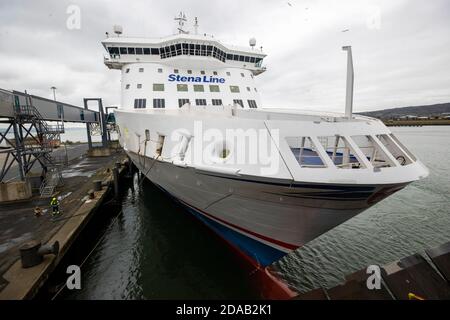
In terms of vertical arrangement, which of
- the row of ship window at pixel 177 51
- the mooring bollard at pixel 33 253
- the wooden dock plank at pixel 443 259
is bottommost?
the mooring bollard at pixel 33 253

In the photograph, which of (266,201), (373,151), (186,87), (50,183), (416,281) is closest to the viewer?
(416,281)

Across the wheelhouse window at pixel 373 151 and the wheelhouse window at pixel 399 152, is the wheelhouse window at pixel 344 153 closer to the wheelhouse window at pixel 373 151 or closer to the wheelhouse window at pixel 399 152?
the wheelhouse window at pixel 373 151

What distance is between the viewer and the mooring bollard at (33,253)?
6156 mm

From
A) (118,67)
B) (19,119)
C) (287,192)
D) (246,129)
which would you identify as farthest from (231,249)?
(118,67)

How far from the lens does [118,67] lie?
16.2 m

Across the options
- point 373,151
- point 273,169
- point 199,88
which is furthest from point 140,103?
point 373,151

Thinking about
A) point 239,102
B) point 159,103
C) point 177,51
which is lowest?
point 159,103

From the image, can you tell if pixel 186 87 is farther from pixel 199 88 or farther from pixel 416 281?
pixel 416 281

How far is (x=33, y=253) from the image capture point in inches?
246

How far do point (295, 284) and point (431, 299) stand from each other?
433 cm

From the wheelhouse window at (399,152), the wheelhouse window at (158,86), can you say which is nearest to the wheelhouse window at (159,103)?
the wheelhouse window at (158,86)

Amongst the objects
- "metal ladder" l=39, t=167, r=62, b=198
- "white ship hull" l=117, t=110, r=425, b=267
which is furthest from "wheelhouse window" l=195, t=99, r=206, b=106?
"metal ladder" l=39, t=167, r=62, b=198

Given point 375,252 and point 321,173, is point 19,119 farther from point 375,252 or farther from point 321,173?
point 375,252

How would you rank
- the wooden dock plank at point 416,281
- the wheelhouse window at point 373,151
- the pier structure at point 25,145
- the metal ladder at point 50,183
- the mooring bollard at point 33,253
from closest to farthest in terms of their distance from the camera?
the wooden dock plank at point 416,281 < the wheelhouse window at point 373,151 < the mooring bollard at point 33,253 < the pier structure at point 25,145 < the metal ladder at point 50,183
